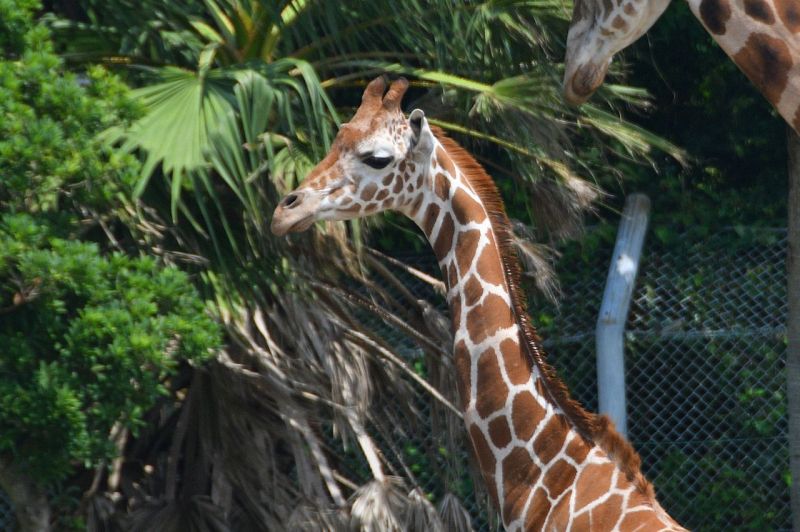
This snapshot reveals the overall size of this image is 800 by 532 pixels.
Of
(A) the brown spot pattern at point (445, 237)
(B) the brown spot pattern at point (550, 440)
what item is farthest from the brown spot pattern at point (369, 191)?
(B) the brown spot pattern at point (550, 440)

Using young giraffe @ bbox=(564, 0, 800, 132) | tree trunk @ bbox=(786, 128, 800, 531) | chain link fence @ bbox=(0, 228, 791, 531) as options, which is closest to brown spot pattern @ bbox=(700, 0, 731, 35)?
young giraffe @ bbox=(564, 0, 800, 132)

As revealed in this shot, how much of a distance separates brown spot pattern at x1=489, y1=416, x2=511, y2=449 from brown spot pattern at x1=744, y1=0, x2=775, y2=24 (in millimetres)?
1432

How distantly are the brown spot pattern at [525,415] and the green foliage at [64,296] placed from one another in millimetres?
1246

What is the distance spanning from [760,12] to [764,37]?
6cm

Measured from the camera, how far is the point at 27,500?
5.02 meters

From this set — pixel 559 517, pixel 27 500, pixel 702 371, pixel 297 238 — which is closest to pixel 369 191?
pixel 559 517

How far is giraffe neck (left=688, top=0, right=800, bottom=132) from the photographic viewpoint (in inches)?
120

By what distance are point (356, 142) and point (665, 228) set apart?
122 inches

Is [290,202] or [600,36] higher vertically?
[600,36]

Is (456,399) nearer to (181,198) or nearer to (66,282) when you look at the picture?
(181,198)

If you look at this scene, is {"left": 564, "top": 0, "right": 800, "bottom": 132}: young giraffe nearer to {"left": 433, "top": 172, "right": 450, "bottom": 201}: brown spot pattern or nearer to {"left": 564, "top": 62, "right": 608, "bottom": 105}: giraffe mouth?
{"left": 564, "top": 62, "right": 608, "bottom": 105}: giraffe mouth

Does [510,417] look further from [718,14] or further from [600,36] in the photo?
[718,14]

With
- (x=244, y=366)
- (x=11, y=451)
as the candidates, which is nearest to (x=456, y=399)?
(x=244, y=366)

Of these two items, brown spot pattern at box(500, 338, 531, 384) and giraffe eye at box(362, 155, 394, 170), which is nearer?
brown spot pattern at box(500, 338, 531, 384)
